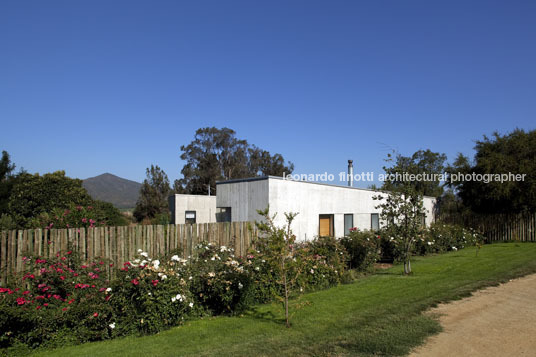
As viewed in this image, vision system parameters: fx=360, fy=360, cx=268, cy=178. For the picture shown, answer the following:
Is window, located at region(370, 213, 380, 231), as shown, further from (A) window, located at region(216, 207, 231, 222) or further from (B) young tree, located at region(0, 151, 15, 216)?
(B) young tree, located at region(0, 151, 15, 216)

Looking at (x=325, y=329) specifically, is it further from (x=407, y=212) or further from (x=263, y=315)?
(x=407, y=212)

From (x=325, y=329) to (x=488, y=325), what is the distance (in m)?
2.52

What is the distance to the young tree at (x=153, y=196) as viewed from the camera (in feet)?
111

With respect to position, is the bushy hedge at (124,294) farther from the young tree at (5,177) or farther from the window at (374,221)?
the young tree at (5,177)

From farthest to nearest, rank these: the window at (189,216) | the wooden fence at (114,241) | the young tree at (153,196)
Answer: the young tree at (153,196) → the window at (189,216) → the wooden fence at (114,241)

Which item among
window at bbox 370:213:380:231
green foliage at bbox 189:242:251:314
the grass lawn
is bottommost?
the grass lawn

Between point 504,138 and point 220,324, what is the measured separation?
21.4 meters

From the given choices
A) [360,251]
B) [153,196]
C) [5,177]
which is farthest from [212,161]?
[360,251]

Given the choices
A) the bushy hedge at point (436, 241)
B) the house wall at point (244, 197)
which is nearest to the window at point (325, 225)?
the bushy hedge at point (436, 241)

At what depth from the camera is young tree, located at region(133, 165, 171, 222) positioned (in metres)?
33.9

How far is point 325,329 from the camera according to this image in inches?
217

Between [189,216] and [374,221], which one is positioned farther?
[189,216]

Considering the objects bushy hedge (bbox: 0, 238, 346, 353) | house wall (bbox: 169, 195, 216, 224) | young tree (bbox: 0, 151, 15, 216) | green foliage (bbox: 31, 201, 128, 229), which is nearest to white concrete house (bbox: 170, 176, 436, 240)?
bushy hedge (bbox: 0, 238, 346, 353)

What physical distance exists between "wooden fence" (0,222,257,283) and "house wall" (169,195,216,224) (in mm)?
11641
